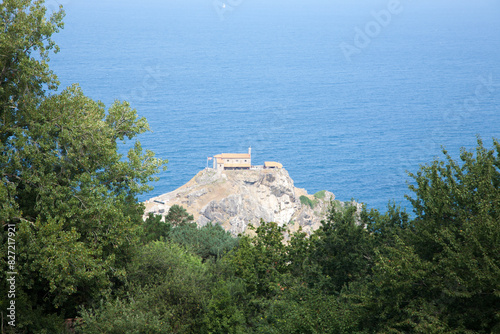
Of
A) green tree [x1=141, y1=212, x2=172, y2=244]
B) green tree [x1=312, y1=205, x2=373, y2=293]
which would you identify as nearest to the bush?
green tree [x1=312, y1=205, x2=373, y2=293]

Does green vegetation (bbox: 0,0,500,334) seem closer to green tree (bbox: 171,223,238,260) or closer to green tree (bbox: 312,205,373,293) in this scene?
green tree (bbox: 312,205,373,293)

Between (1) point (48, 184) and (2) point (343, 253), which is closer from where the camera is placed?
(1) point (48, 184)

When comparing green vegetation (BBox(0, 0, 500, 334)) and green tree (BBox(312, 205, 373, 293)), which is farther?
green tree (BBox(312, 205, 373, 293))

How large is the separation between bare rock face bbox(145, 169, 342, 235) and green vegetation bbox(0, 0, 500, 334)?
7992cm

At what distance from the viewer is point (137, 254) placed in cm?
2192

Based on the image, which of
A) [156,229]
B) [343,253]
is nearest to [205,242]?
[156,229]

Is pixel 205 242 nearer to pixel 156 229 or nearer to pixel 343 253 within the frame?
pixel 156 229

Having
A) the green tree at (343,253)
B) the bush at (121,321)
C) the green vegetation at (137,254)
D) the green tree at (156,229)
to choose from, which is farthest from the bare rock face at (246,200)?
the bush at (121,321)

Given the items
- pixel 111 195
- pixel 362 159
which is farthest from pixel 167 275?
pixel 362 159

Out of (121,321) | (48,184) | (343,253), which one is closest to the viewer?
(121,321)

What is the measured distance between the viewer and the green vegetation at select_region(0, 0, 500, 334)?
16141mm

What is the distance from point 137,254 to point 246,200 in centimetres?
9209

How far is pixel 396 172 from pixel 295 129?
4612 cm

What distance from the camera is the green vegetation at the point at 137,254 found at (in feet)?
53.0
